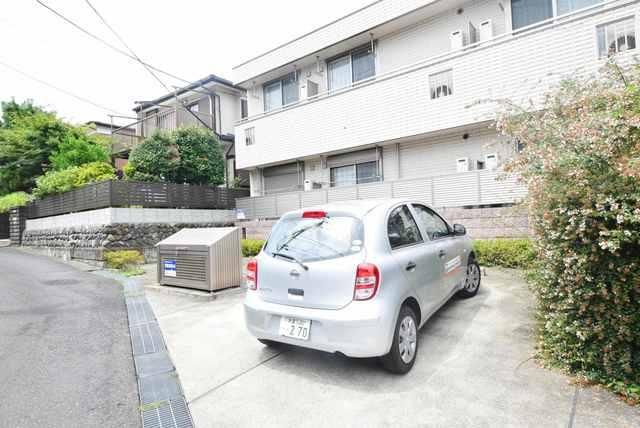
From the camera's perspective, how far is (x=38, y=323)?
459 cm

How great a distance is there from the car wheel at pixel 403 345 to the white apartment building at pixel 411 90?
4.57 m

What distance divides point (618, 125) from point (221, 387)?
3853 millimetres

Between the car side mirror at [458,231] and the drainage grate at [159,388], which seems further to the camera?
the car side mirror at [458,231]

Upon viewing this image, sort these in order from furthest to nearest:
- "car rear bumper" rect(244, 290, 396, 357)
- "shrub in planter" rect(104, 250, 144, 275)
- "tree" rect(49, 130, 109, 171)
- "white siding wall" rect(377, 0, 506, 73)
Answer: "tree" rect(49, 130, 109, 171)
"white siding wall" rect(377, 0, 506, 73)
"shrub in planter" rect(104, 250, 144, 275)
"car rear bumper" rect(244, 290, 396, 357)

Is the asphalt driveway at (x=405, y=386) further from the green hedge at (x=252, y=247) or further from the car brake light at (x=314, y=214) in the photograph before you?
the green hedge at (x=252, y=247)

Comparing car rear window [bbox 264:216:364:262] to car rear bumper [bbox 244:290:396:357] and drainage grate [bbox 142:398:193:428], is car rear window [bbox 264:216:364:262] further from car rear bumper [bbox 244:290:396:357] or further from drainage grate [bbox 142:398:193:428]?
drainage grate [bbox 142:398:193:428]

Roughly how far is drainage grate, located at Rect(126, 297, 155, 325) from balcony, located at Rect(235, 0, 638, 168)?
22.2 ft

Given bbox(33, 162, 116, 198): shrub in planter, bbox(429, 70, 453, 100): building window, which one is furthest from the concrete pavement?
bbox(429, 70, 453, 100): building window

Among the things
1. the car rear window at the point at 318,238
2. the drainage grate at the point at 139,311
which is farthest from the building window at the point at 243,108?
the car rear window at the point at 318,238

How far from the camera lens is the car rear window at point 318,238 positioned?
292cm

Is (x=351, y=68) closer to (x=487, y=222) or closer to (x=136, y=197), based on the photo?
(x=487, y=222)

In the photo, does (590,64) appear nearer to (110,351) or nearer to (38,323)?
(110,351)

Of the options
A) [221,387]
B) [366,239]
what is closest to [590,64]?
[366,239]

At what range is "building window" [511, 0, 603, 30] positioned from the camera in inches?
314
